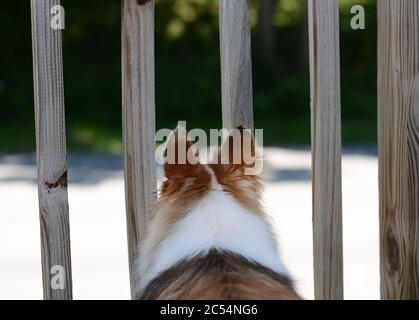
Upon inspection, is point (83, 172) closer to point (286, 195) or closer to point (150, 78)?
point (286, 195)

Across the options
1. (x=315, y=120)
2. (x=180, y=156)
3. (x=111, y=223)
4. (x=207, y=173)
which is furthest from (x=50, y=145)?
(x=111, y=223)

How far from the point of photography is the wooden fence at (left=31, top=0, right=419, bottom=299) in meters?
2.91

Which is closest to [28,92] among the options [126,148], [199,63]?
[199,63]

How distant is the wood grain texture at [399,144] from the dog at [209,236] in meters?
0.47

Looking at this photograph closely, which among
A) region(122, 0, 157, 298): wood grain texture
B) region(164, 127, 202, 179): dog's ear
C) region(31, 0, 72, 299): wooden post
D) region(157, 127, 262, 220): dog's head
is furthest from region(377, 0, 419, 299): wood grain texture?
region(31, 0, 72, 299): wooden post

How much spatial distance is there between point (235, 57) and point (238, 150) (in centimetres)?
35

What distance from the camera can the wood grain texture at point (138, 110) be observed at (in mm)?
2957

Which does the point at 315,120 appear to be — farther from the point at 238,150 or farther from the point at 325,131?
the point at 238,150

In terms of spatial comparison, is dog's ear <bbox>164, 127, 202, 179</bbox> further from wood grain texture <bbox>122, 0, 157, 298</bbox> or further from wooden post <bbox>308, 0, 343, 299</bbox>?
wooden post <bbox>308, 0, 343, 299</bbox>

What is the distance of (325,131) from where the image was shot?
2955mm

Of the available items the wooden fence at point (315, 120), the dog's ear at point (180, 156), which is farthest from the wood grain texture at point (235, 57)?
the dog's ear at point (180, 156)

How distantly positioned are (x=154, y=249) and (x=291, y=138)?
12.0 meters

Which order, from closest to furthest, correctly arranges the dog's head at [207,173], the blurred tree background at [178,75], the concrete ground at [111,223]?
the dog's head at [207,173] < the concrete ground at [111,223] < the blurred tree background at [178,75]

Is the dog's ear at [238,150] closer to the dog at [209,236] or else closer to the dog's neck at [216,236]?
the dog at [209,236]
